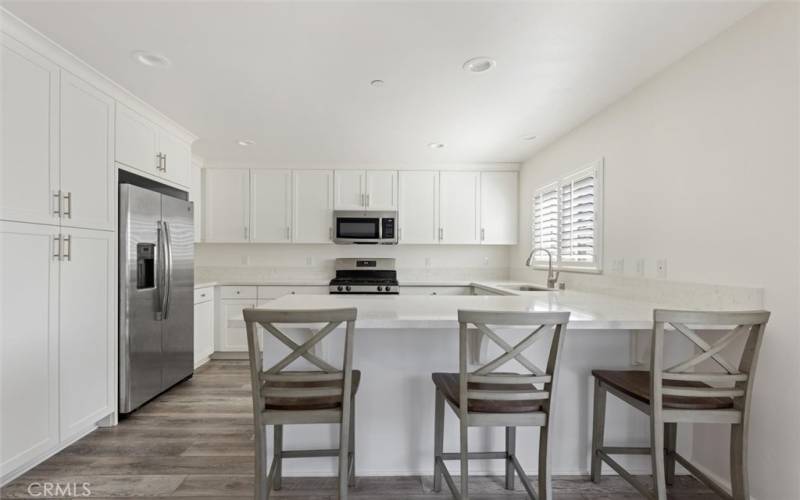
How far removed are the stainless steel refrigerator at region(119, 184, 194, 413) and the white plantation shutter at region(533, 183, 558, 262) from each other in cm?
352

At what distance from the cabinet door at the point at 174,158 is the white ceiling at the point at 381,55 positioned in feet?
0.81

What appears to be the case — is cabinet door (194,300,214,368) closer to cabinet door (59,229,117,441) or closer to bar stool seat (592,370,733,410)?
cabinet door (59,229,117,441)

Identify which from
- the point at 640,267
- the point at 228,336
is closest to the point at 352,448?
the point at 640,267

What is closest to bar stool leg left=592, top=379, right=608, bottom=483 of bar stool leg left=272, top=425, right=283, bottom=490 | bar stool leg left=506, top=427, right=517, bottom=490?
bar stool leg left=506, top=427, right=517, bottom=490

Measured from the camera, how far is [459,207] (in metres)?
4.74

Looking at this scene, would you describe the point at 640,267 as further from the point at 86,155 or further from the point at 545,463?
the point at 86,155

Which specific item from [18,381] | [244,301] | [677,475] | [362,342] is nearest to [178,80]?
[18,381]

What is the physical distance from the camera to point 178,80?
242 cm

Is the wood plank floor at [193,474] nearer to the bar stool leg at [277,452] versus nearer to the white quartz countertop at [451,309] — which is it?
the bar stool leg at [277,452]

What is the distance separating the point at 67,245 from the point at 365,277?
A: 3.11m

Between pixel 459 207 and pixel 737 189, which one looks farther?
pixel 459 207

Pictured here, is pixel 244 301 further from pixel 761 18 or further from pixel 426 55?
pixel 761 18

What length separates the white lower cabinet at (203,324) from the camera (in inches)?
150

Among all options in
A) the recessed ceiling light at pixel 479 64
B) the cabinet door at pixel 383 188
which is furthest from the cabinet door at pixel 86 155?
the cabinet door at pixel 383 188
